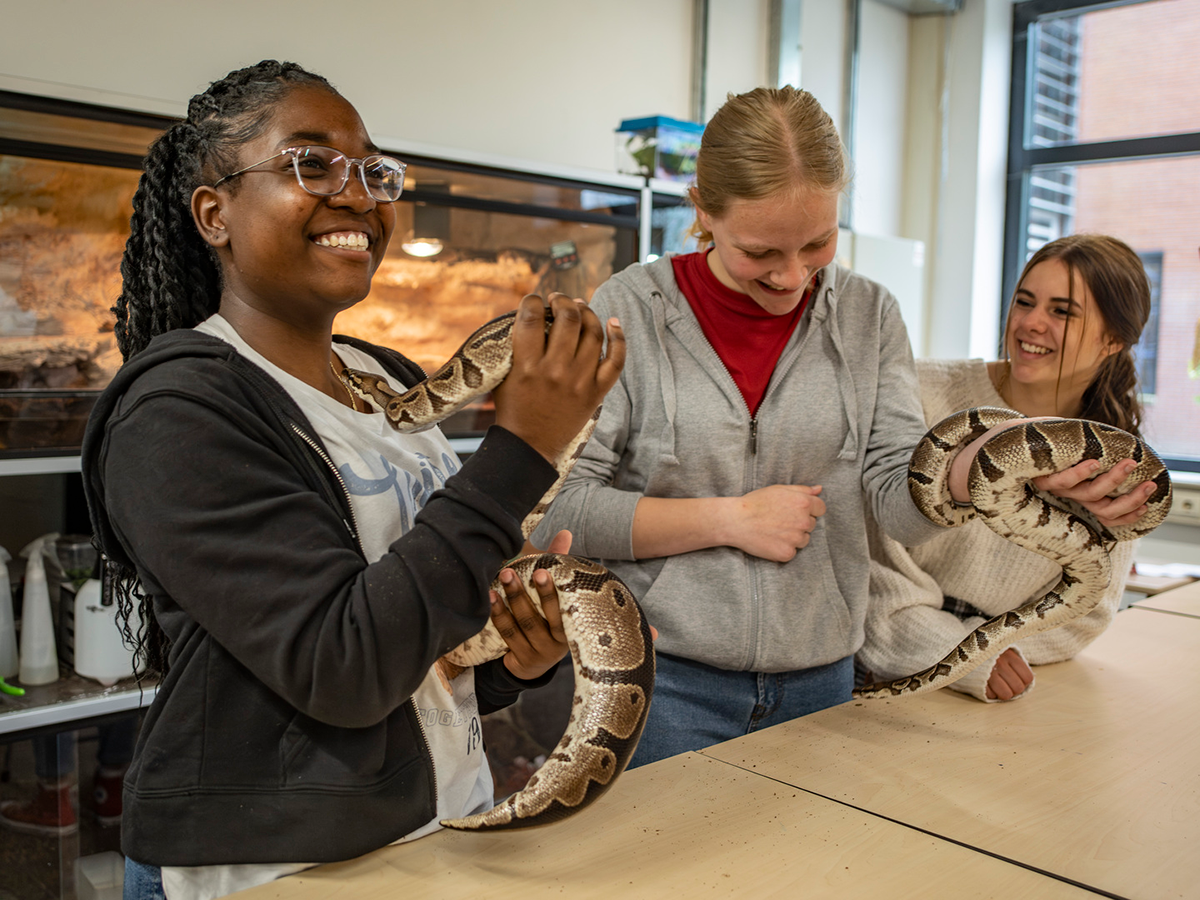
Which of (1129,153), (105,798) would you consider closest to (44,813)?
(105,798)

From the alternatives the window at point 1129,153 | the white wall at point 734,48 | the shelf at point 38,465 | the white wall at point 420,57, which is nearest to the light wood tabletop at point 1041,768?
the shelf at point 38,465

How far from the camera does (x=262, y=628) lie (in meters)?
1.05

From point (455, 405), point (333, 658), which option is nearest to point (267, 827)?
point (333, 658)

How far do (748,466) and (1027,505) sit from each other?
52 cm

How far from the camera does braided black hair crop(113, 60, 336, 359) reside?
1.30 meters

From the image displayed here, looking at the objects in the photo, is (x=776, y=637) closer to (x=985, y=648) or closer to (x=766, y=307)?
(x=985, y=648)

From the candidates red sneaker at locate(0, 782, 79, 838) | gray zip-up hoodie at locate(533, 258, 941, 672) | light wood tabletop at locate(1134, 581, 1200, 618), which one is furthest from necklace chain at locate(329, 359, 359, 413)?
light wood tabletop at locate(1134, 581, 1200, 618)

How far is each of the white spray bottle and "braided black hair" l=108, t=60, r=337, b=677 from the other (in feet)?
4.16

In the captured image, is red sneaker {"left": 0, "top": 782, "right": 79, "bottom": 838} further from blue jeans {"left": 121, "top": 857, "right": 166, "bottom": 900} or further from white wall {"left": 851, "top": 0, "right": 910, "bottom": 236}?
white wall {"left": 851, "top": 0, "right": 910, "bottom": 236}

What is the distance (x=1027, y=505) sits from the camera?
5.77 feet

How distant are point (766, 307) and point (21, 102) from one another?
187 cm

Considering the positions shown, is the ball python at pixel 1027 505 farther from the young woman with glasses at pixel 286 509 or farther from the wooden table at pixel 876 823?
the young woman with glasses at pixel 286 509

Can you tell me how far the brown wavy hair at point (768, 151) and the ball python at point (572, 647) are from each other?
0.64 meters

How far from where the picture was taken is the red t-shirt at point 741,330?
6.42ft
